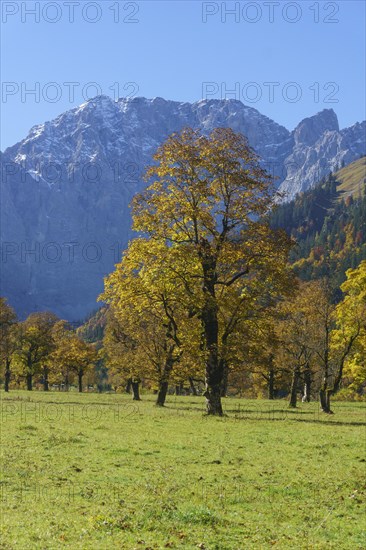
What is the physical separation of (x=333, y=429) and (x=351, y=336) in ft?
64.7

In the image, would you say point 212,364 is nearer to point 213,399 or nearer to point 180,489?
point 213,399

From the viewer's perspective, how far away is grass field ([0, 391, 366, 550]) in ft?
42.7

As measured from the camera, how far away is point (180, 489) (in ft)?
56.4

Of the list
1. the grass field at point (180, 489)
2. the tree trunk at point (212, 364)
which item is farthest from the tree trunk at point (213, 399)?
the grass field at point (180, 489)

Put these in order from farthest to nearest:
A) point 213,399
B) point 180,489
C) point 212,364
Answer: point 213,399, point 212,364, point 180,489

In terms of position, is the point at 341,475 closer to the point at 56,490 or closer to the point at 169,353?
the point at 56,490

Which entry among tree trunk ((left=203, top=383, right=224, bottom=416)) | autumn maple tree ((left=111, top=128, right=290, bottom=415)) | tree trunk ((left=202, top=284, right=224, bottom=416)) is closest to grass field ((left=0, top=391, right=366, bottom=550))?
tree trunk ((left=202, top=284, right=224, bottom=416))

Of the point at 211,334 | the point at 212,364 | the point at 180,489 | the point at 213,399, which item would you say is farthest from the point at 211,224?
the point at 180,489

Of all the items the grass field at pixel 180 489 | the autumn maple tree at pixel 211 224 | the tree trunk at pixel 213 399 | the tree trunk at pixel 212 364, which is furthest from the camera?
the tree trunk at pixel 213 399

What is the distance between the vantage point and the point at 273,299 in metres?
39.9

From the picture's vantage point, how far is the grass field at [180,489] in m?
13.0

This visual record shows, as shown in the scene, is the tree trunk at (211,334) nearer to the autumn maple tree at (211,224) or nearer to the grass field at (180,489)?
the autumn maple tree at (211,224)

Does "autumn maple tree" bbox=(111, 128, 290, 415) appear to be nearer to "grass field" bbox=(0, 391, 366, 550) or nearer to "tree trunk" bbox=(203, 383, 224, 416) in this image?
"tree trunk" bbox=(203, 383, 224, 416)

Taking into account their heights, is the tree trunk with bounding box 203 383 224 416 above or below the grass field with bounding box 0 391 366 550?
above
